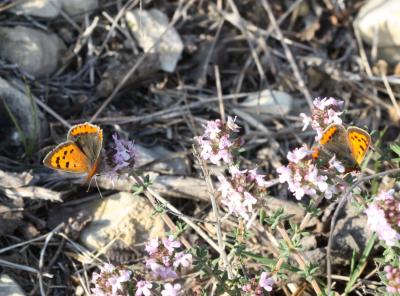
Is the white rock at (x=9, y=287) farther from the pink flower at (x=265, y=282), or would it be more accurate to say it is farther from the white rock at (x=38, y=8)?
the white rock at (x=38, y=8)

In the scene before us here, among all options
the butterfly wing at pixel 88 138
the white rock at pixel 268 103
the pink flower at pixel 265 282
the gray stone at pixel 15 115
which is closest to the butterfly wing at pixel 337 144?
the pink flower at pixel 265 282

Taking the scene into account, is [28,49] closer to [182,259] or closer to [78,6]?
[78,6]

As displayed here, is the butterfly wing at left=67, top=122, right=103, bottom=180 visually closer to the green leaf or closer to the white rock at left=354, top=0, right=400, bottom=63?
the green leaf

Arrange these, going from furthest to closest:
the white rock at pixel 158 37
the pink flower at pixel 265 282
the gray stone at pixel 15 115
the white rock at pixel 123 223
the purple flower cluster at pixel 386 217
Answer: the white rock at pixel 158 37 → the gray stone at pixel 15 115 → the white rock at pixel 123 223 → the pink flower at pixel 265 282 → the purple flower cluster at pixel 386 217

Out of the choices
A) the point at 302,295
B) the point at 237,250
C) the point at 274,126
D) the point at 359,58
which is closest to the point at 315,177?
the point at 237,250

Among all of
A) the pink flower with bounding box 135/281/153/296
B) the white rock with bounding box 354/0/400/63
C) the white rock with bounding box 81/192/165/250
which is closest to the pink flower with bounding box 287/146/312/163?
the pink flower with bounding box 135/281/153/296

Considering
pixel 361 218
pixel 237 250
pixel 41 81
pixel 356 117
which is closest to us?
pixel 237 250

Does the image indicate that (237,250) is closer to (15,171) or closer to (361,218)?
(361,218)
